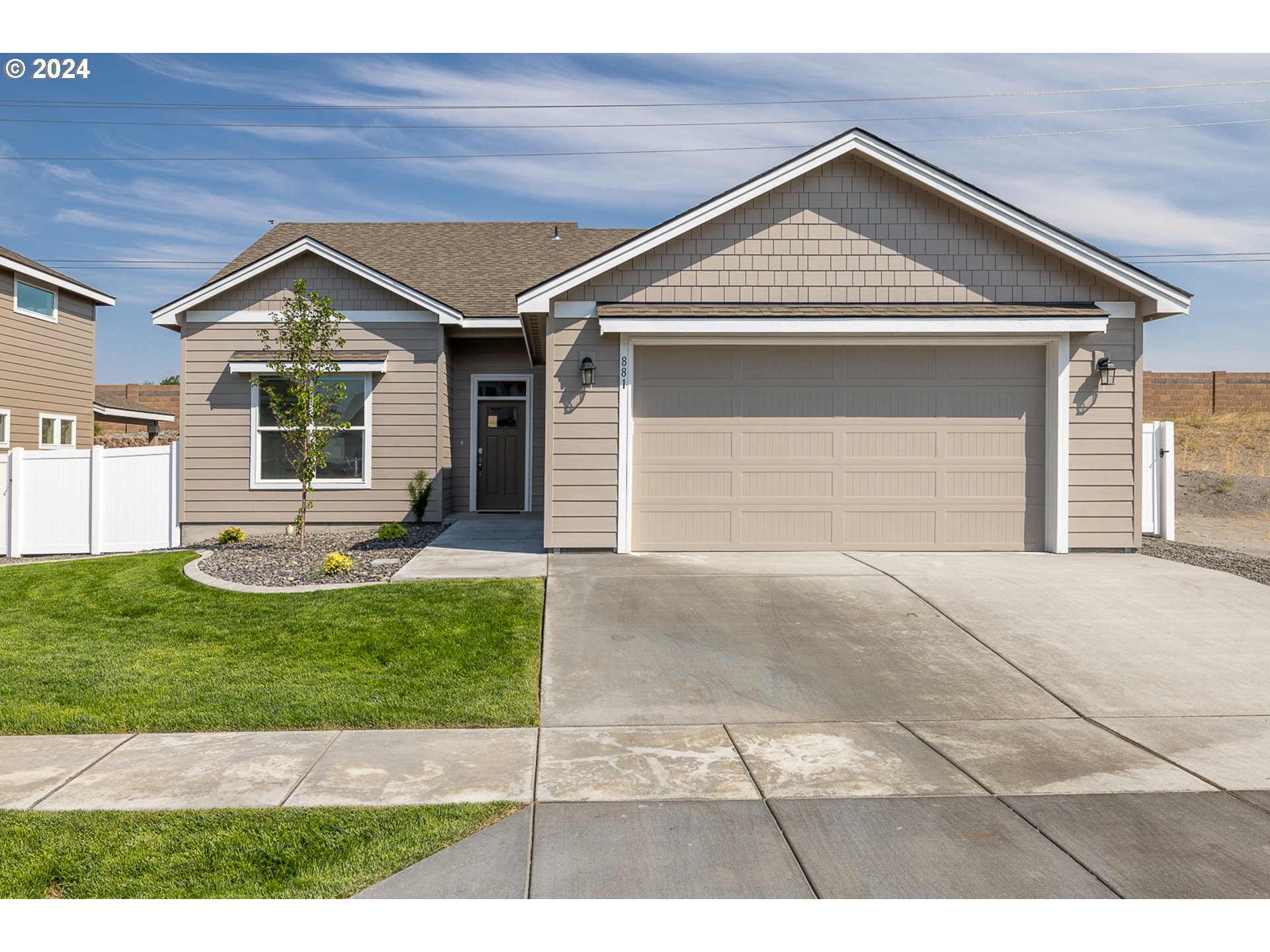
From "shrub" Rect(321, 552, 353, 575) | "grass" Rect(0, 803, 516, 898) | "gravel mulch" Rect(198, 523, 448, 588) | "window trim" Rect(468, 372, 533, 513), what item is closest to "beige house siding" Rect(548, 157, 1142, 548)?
"gravel mulch" Rect(198, 523, 448, 588)

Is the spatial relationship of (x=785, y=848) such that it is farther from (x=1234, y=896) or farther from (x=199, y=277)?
(x=199, y=277)

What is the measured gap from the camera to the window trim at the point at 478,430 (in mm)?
15633

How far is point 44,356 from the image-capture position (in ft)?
63.4

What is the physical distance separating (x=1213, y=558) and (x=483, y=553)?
30.0 feet

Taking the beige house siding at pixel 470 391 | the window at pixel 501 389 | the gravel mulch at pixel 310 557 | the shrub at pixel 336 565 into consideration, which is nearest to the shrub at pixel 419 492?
the gravel mulch at pixel 310 557

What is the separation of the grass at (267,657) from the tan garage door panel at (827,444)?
2714 millimetres

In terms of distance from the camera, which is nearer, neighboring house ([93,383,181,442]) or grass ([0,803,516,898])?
grass ([0,803,516,898])

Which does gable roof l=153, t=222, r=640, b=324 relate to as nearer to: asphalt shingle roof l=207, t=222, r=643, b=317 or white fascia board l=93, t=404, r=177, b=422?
asphalt shingle roof l=207, t=222, r=643, b=317

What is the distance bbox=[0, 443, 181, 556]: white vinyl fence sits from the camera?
13.5 m

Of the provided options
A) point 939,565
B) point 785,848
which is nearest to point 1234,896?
point 785,848

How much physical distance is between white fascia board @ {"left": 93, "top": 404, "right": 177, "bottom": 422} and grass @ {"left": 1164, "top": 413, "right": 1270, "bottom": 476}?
1143 inches

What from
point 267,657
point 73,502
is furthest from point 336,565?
point 73,502

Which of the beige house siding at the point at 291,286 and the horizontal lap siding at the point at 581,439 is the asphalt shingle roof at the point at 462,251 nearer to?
the beige house siding at the point at 291,286

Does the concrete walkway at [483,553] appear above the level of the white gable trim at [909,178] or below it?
below
